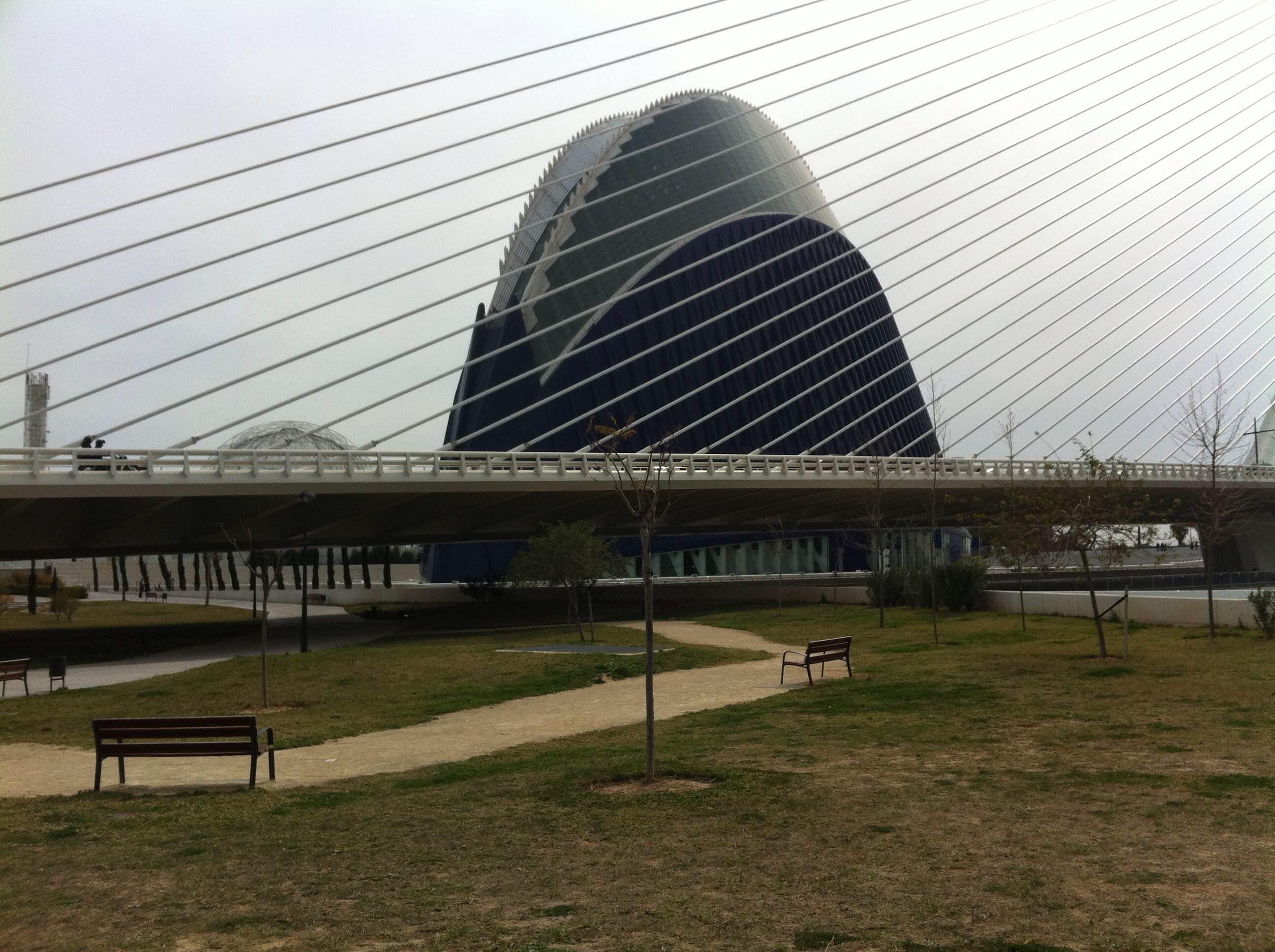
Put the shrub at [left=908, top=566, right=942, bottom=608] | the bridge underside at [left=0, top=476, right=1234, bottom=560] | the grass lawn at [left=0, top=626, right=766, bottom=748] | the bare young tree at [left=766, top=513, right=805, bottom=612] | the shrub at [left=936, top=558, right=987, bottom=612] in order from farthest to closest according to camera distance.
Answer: the bare young tree at [left=766, top=513, right=805, bottom=612] → the shrub at [left=908, top=566, right=942, bottom=608] → the bridge underside at [left=0, top=476, right=1234, bottom=560] → the shrub at [left=936, top=558, right=987, bottom=612] → the grass lawn at [left=0, top=626, right=766, bottom=748]

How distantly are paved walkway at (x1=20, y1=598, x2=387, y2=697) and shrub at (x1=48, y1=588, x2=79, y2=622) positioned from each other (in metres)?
8.44

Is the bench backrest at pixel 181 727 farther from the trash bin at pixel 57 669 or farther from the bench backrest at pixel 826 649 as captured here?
A: the trash bin at pixel 57 669

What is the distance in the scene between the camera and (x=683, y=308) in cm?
7019

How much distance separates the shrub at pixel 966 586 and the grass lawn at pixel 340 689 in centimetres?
983

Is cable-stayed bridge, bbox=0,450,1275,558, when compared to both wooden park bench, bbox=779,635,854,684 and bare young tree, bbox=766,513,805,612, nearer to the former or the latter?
bare young tree, bbox=766,513,805,612

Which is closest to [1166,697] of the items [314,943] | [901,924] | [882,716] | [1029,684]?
[1029,684]

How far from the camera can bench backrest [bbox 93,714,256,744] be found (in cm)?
1006

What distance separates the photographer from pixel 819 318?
76.7 metres

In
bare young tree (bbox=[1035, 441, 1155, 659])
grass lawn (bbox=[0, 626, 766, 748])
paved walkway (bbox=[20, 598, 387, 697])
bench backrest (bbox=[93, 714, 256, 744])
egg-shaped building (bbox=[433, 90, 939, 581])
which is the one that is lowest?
paved walkway (bbox=[20, 598, 387, 697])

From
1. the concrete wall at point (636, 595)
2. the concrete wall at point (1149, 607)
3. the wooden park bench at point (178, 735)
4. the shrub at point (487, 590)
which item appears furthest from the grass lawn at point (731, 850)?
the shrub at point (487, 590)

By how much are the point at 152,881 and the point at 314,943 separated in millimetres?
1765

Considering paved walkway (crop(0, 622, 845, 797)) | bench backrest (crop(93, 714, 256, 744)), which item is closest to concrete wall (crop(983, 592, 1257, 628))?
paved walkway (crop(0, 622, 845, 797))

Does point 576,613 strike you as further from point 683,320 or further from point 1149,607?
point 683,320

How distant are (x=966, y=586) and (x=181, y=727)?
24.9 m
